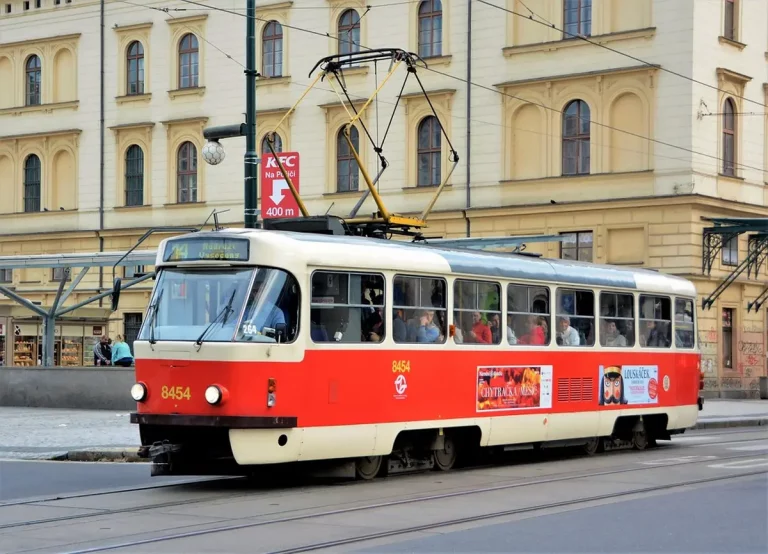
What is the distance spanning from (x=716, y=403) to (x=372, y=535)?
27735 millimetres

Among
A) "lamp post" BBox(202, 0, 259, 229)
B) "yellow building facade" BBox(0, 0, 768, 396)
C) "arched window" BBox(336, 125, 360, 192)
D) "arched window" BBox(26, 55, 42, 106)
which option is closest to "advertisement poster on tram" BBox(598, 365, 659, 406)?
"lamp post" BBox(202, 0, 259, 229)

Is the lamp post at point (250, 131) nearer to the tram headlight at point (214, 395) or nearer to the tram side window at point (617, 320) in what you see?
the tram side window at point (617, 320)

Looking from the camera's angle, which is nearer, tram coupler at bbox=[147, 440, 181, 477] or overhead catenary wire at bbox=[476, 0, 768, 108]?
tram coupler at bbox=[147, 440, 181, 477]

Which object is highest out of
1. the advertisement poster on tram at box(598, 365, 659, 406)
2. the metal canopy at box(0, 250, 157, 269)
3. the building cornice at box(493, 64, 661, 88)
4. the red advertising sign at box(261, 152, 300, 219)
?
the building cornice at box(493, 64, 661, 88)

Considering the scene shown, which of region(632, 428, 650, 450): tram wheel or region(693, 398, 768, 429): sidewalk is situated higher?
region(632, 428, 650, 450): tram wheel

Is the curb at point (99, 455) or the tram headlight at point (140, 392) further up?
the tram headlight at point (140, 392)

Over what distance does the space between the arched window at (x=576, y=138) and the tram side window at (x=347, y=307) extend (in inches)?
1027

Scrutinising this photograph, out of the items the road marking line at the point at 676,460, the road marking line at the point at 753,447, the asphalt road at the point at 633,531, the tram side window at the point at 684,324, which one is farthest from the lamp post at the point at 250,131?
the asphalt road at the point at 633,531

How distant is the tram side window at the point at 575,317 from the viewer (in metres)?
19.0

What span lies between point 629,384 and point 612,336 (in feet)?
2.72

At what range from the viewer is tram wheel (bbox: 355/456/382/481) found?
1565 cm

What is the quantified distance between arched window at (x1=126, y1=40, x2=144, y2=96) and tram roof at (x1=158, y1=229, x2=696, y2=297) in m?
31.6

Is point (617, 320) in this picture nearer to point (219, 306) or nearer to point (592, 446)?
point (592, 446)

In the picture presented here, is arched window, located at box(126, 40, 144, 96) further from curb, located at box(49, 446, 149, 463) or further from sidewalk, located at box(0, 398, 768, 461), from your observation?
curb, located at box(49, 446, 149, 463)
